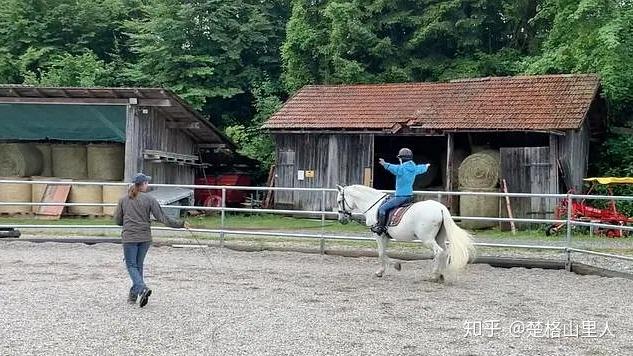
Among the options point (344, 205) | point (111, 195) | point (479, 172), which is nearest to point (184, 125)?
point (111, 195)

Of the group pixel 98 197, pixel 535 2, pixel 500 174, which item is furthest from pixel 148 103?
pixel 535 2

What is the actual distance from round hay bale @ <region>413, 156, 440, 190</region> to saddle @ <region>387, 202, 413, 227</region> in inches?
473

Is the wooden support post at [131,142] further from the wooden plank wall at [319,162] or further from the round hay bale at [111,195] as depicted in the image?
the wooden plank wall at [319,162]

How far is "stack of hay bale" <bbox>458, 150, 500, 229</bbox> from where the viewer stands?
1955cm

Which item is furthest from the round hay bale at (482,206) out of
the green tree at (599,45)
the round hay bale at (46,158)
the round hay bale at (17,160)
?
the round hay bale at (17,160)

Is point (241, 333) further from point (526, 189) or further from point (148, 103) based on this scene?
point (526, 189)

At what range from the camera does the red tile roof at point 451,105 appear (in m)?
20.0

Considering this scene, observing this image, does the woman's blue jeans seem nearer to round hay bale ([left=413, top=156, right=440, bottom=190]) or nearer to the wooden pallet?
the wooden pallet

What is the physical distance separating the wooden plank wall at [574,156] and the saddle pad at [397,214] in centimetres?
1038

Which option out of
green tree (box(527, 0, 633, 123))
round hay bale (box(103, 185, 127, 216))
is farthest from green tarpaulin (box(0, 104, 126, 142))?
green tree (box(527, 0, 633, 123))

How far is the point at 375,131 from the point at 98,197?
25.8 ft

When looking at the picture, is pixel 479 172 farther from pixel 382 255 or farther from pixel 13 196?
pixel 13 196

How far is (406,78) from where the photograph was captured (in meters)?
28.0

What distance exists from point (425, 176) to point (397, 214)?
41.3 feet
